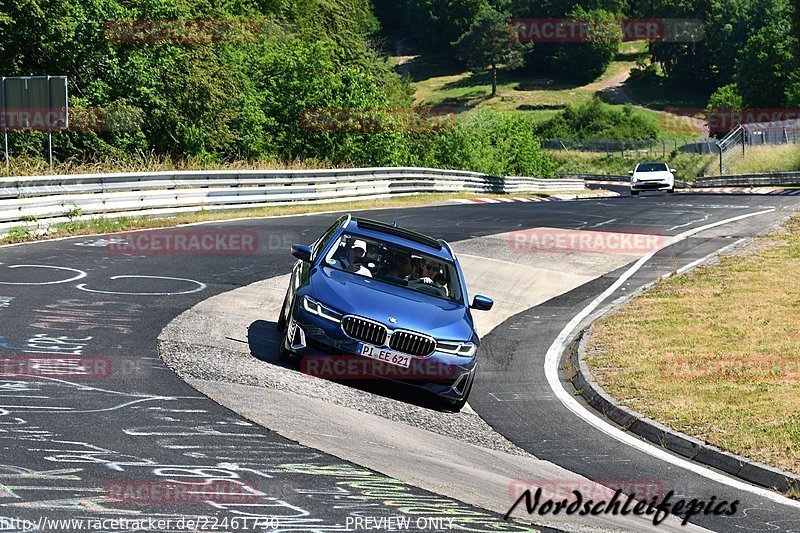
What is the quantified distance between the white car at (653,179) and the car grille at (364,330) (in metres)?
37.6

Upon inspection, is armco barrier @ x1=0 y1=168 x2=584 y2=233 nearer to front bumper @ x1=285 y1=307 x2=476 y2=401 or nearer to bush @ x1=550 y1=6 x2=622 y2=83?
front bumper @ x1=285 y1=307 x2=476 y2=401

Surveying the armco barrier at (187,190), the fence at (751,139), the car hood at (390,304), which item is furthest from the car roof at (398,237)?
the fence at (751,139)

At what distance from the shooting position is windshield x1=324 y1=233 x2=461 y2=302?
39.3 ft

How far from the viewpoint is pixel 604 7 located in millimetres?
169875

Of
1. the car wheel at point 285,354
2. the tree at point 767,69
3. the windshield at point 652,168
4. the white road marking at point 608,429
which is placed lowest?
the white road marking at point 608,429

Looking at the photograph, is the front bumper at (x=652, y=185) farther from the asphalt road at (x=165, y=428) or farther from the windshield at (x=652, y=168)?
the asphalt road at (x=165, y=428)

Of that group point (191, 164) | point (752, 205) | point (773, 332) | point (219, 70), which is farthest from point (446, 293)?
point (219, 70)

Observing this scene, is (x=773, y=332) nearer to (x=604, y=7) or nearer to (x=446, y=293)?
(x=446, y=293)

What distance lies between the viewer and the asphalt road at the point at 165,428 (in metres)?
6.70

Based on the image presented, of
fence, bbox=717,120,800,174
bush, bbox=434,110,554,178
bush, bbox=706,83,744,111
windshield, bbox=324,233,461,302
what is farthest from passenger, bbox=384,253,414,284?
bush, bbox=706,83,744,111

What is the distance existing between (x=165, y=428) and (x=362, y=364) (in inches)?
111

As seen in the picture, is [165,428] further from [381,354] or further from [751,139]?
[751,139]

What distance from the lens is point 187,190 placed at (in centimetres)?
2598

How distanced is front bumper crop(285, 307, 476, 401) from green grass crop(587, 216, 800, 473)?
6.73 feet
